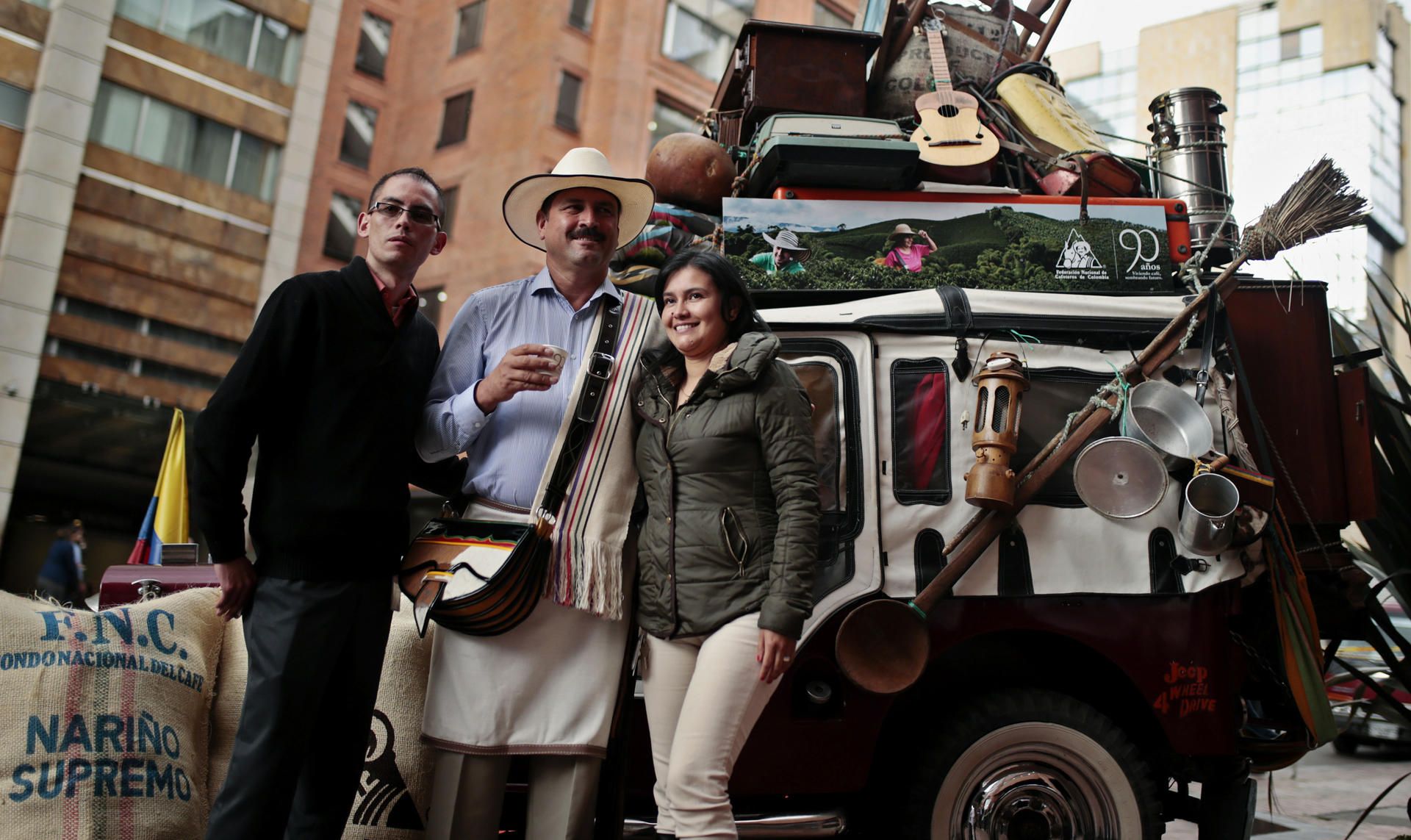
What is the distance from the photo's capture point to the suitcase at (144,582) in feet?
13.6

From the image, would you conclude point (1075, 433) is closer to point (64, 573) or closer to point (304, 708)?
point (304, 708)

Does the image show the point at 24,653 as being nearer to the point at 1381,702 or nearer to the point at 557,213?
the point at 557,213

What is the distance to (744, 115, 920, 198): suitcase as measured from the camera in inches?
170

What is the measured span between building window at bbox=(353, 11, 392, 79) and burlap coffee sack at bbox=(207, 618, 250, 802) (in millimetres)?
21593

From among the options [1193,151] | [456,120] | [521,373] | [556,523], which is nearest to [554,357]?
[521,373]

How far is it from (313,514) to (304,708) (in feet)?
1.65

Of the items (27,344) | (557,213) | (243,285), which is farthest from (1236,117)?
(557,213)

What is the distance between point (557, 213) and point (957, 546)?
6.04 feet

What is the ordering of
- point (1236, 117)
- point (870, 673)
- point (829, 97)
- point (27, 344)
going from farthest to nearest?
point (1236, 117), point (27, 344), point (829, 97), point (870, 673)

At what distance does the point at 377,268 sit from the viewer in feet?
9.43

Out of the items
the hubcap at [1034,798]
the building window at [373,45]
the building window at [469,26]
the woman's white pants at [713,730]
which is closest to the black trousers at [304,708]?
the woman's white pants at [713,730]

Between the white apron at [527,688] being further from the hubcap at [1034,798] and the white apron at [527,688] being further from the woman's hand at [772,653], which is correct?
the hubcap at [1034,798]

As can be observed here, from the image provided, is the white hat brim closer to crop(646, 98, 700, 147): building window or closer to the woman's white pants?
the woman's white pants

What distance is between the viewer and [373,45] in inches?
900
